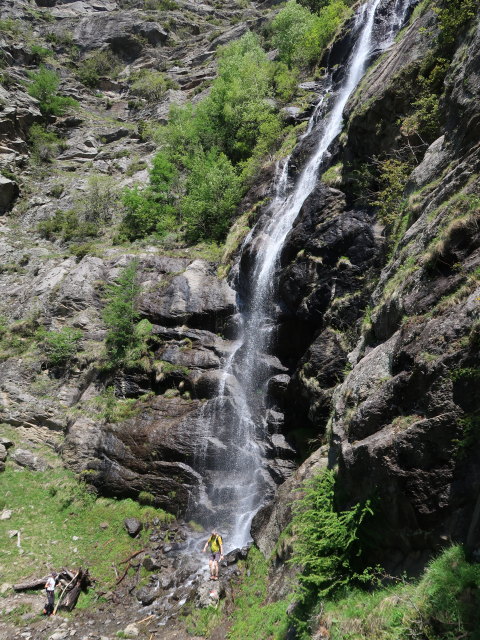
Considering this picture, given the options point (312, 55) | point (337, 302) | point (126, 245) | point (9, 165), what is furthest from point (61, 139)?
point (337, 302)

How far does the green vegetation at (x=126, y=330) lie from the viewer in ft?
60.8

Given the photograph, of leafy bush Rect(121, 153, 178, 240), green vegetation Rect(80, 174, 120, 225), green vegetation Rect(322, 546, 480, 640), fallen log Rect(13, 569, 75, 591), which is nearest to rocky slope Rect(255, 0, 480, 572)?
green vegetation Rect(322, 546, 480, 640)

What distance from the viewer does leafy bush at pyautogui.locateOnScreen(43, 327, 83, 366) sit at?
19.9 metres

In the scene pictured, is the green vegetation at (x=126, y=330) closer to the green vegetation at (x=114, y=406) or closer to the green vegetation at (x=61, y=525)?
the green vegetation at (x=114, y=406)

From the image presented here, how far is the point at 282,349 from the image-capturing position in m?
15.9

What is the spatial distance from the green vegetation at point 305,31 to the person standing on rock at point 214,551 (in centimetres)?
3340

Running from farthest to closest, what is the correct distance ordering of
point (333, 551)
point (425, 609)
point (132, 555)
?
point (132, 555), point (333, 551), point (425, 609)

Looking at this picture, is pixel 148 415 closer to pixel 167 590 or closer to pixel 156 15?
pixel 167 590

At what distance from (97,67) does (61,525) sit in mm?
65376

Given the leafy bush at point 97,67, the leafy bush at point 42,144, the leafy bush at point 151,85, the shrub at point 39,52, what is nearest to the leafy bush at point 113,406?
the leafy bush at point 42,144

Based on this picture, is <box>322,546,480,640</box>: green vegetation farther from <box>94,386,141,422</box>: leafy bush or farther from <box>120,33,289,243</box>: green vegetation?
<box>120,33,289,243</box>: green vegetation

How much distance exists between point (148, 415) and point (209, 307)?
585 cm

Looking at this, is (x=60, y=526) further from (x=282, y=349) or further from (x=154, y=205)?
(x=154, y=205)

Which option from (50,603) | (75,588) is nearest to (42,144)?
(75,588)
